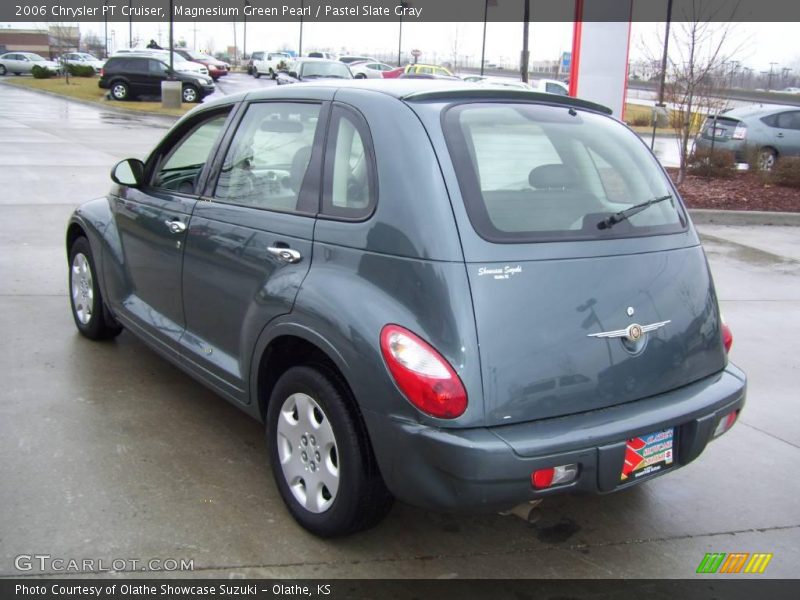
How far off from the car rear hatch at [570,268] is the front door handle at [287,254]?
0.76 m

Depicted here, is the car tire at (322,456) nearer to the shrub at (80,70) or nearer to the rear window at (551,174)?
the rear window at (551,174)

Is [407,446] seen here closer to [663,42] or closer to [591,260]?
[591,260]

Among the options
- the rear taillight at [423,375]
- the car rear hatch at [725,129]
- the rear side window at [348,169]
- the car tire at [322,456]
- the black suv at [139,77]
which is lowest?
the car tire at [322,456]

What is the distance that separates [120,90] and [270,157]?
102 ft

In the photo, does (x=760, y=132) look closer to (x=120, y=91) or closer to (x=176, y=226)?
(x=176, y=226)

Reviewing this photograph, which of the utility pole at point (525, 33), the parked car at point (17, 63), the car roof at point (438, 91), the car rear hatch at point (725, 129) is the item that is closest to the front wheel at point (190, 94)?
the utility pole at point (525, 33)

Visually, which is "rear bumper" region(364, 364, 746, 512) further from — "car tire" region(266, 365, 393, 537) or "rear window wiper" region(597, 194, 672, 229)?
"rear window wiper" region(597, 194, 672, 229)

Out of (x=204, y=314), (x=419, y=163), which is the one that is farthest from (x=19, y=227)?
(x=419, y=163)

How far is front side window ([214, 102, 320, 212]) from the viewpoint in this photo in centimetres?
357

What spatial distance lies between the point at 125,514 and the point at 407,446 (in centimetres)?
137

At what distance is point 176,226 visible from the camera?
13.6 ft

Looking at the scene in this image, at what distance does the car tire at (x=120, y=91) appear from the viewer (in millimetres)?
31959

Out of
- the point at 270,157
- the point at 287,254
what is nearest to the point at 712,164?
the point at 270,157

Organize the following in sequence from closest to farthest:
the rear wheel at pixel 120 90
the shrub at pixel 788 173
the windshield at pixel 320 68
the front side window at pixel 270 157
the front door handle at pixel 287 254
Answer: the front door handle at pixel 287 254 → the front side window at pixel 270 157 → the shrub at pixel 788 173 → the windshield at pixel 320 68 → the rear wheel at pixel 120 90
